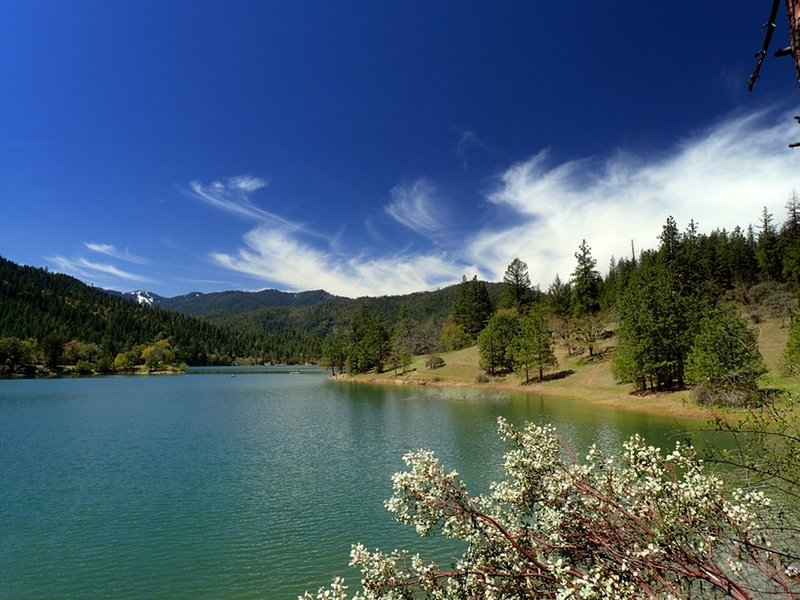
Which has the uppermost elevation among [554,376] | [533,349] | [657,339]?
[657,339]

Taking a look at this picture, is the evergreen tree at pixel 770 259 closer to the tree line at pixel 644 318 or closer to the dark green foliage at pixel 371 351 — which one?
the tree line at pixel 644 318

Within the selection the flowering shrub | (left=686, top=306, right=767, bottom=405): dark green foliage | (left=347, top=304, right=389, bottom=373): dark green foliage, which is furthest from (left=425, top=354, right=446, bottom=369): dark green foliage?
the flowering shrub

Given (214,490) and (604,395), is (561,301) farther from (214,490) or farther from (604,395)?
(214,490)

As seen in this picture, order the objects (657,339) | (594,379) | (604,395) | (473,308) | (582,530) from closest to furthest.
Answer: (582,530)
(657,339)
(604,395)
(594,379)
(473,308)

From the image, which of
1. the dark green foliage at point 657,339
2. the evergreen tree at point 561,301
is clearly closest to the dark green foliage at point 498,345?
the evergreen tree at point 561,301

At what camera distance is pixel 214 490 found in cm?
2483

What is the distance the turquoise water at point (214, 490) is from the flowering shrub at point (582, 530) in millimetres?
3253

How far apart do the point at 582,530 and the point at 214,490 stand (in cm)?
2271

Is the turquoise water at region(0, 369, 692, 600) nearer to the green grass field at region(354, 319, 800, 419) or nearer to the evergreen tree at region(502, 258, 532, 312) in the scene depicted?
the green grass field at region(354, 319, 800, 419)

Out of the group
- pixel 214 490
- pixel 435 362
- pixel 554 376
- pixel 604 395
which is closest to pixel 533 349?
pixel 554 376

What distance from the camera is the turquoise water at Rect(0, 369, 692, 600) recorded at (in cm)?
1592

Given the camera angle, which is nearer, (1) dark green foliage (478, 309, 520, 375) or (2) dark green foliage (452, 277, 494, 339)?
(1) dark green foliage (478, 309, 520, 375)

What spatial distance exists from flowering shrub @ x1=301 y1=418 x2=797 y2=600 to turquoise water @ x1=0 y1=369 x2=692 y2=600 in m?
3.25

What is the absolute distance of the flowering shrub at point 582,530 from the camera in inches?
246
